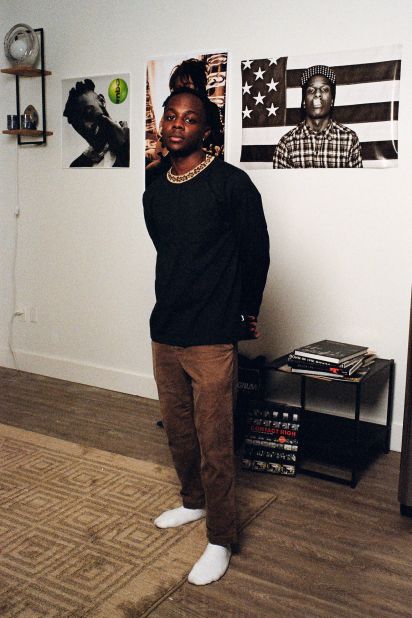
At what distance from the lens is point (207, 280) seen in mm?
2131

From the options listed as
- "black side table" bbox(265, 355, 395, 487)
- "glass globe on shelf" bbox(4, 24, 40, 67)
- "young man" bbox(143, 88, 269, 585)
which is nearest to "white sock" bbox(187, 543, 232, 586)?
"young man" bbox(143, 88, 269, 585)

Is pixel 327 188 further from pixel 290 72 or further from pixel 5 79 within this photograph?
pixel 5 79

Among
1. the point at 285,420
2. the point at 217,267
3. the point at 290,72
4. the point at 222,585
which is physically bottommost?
the point at 222,585

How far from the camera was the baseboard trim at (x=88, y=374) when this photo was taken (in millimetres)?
4027

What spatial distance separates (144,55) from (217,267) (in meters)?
2.13

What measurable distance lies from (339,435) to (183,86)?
2049 mm

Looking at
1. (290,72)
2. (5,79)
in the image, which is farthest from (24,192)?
(290,72)

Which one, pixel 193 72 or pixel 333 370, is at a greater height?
pixel 193 72

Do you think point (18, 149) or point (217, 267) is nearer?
point (217, 267)

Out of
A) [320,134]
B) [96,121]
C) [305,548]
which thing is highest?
[96,121]

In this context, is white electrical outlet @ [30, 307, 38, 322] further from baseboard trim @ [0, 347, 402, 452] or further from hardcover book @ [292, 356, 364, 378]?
hardcover book @ [292, 356, 364, 378]

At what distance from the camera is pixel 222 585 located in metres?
2.08

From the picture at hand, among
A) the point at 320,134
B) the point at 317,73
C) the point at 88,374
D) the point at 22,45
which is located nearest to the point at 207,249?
the point at 320,134

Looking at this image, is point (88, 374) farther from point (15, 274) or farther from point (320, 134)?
point (320, 134)
